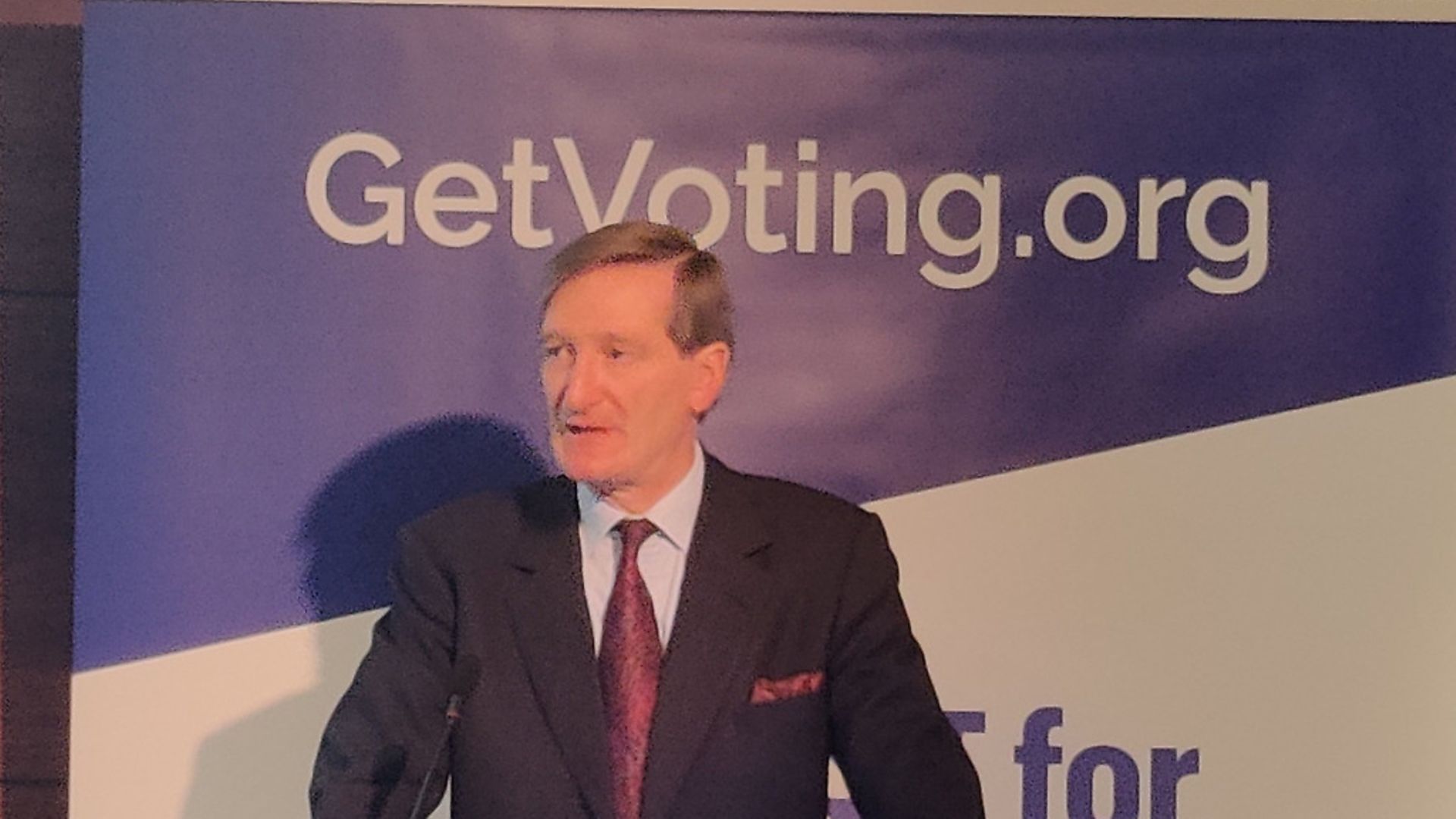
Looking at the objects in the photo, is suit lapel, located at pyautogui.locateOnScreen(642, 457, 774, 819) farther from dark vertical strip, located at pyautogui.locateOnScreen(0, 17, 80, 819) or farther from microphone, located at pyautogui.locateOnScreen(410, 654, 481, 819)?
dark vertical strip, located at pyautogui.locateOnScreen(0, 17, 80, 819)

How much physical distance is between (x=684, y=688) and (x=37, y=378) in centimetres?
71

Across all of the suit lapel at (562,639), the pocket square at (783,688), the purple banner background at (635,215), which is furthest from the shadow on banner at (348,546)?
the pocket square at (783,688)

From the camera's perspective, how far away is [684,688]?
117 centimetres

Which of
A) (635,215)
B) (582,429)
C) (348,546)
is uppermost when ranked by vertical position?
(635,215)

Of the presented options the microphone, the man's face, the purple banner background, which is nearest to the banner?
the purple banner background

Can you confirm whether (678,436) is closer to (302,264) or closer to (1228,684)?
(302,264)

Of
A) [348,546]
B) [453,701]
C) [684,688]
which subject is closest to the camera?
[453,701]

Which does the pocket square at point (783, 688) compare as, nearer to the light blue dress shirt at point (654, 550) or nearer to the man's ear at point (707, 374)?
the light blue dress shirt at point (654, 550)

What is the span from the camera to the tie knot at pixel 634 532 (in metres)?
1.19

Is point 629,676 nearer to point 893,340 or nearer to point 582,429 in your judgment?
point 582,429

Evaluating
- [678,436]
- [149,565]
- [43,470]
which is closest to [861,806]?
[678,436]

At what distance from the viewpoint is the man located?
3.84ft

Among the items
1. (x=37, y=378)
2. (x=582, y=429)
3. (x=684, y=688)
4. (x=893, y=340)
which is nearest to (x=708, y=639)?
(x=684, y=688)

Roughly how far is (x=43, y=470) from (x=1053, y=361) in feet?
3.13
